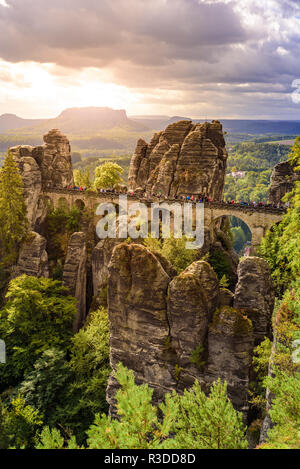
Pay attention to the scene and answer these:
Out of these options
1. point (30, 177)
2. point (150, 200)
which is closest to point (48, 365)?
point (150, 200)

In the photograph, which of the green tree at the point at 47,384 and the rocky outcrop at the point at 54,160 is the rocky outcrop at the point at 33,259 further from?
the rocky outcrop at the point at 54,160

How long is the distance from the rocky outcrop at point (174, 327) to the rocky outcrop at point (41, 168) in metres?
29.5

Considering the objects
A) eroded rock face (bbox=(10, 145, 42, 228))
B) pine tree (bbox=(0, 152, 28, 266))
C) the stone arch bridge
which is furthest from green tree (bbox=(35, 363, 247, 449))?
eroded rock face (bbox=(10, 145, 42, 228))

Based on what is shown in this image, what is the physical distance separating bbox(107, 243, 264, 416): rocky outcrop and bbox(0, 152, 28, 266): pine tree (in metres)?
24.0

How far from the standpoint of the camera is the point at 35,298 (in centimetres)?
3234

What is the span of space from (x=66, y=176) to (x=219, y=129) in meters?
26.0

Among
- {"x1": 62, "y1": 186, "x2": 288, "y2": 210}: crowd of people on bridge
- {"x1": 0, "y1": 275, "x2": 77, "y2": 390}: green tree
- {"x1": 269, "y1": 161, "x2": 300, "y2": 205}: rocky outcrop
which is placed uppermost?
{"x1": 269, "y1": 161, "x2": 300, "y2": 205}: rocky outcrop

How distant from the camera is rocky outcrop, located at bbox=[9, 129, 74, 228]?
47.3 m

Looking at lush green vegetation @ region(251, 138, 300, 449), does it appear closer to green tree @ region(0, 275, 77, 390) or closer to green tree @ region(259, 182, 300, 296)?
green tree @ region(259, 182, 300, 296)

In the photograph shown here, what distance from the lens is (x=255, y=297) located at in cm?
2180

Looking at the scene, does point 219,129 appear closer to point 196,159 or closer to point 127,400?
point 196,159

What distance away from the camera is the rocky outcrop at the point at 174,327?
755 inches

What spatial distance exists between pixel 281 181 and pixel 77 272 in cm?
2894
